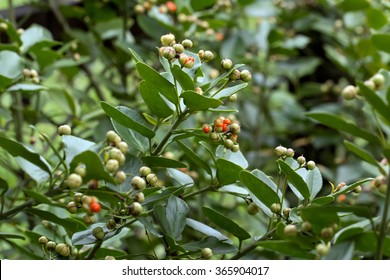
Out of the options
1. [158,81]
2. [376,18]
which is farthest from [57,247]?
[376,18]

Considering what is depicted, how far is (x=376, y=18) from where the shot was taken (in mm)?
1828

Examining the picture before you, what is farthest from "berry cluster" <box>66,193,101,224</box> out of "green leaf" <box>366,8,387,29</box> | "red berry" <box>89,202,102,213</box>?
"green leaf" <box>366,8,387,29</box>

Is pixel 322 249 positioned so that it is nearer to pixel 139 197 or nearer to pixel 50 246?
pixel 139 197

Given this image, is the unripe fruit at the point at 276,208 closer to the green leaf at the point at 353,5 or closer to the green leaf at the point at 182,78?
the green leaf at the point at 182,78

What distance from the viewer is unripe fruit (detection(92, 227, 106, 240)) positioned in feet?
3.00

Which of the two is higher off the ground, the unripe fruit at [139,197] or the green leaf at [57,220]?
the unripe fruit at [139,197]

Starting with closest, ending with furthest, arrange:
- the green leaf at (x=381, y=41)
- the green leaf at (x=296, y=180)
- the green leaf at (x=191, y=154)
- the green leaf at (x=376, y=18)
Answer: the green leaf at (x=296, y=180)
the green leaf at (x=191, y=154)
the green leaf at (x=381, y=41)
the green leaf at (x=376, y=18)

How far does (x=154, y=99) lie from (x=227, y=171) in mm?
146

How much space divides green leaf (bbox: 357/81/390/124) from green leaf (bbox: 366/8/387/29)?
3.57ft

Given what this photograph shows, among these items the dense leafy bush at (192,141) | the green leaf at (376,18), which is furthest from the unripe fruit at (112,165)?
the green leaf at (376,18)

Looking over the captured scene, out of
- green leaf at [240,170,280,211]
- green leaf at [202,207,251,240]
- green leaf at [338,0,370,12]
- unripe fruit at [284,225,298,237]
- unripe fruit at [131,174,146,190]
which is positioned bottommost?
green leaf at [338,0,370,12]

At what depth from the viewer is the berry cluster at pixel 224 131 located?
0.96 metres

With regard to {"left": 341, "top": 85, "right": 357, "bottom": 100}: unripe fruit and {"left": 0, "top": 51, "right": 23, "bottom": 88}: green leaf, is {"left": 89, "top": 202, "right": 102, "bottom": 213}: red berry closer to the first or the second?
{"left": 341, "top": 85, "right": 357, "bottom": 100}: unripe fruit
